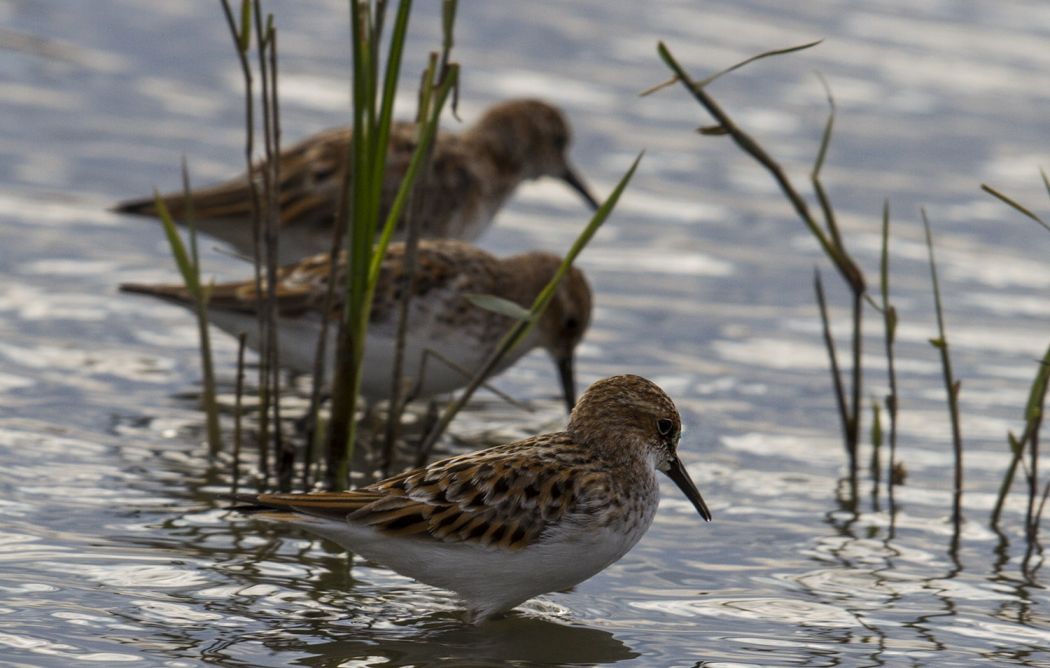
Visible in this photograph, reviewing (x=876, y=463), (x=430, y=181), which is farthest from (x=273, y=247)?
(x=430, y=181)

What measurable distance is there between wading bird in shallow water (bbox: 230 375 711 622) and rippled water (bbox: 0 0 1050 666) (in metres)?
0.32

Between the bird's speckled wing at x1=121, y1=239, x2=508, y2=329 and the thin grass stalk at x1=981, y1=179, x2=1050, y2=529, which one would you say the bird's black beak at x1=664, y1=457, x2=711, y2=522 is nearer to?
the thin grass stalk at x1=981, y1=179, x2=1050, y2=529

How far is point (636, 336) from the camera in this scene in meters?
12.2

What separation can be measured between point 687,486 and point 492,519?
1.29 m

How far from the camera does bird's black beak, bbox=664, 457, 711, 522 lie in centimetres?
792

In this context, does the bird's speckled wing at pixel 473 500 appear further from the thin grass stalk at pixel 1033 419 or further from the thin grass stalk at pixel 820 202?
the thin grass stalk at pixel 1033 419

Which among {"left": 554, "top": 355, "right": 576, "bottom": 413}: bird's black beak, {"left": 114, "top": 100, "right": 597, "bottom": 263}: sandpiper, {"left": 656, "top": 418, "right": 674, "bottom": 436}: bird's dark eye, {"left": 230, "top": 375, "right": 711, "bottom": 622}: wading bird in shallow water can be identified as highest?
{"left": 114, "top": 100, "right": 597, "bottom": 263}: sandpiper

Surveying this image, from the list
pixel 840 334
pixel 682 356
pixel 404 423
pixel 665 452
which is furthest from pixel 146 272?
pixel 665 452

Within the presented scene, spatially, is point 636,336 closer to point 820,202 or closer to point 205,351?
point 820,202

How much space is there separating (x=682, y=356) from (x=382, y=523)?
17.3 feet

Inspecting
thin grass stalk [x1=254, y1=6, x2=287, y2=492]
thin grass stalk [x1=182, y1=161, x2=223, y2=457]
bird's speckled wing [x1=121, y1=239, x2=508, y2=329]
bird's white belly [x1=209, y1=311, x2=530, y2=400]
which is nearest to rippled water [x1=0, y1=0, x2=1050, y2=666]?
thin grass stalk [x1=182, y1=161, x2=223, y2=457]

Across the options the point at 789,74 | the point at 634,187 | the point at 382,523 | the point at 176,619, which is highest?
the point at 789,74

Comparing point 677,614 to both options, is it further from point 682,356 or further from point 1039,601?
point 682,356

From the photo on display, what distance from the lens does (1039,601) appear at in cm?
782
